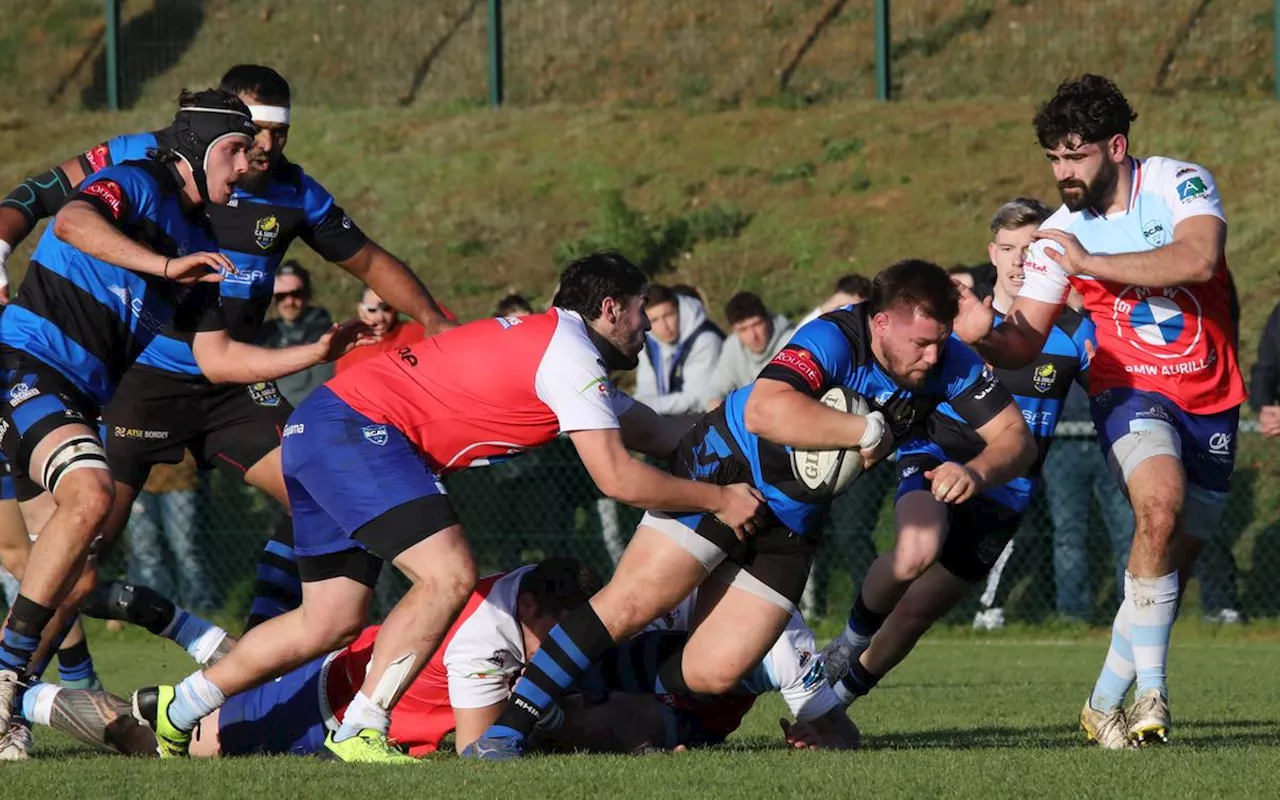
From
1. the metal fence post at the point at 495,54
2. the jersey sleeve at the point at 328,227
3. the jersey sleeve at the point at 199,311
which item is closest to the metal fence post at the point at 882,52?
the metal fence post at the point at 495,54

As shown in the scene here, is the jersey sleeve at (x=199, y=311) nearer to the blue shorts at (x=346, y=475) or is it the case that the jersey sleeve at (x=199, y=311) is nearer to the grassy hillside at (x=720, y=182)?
the blue shorts at (x=346, y=475)

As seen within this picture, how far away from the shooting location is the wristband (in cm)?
636

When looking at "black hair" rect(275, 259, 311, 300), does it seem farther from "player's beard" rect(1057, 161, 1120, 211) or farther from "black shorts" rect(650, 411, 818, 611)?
"player's beard" rect(1057, 161, 1120, 211)

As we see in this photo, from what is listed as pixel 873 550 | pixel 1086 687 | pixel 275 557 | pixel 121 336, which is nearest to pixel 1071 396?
pixel 873 550

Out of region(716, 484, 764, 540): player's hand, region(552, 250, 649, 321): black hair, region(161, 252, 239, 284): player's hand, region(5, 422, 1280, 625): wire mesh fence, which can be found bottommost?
region(5, 422, 1280, 625): wire mesh fence

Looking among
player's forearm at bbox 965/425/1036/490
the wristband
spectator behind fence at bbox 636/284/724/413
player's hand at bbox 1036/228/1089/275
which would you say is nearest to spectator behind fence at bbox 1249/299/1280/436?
spectator behind fence at bbox 636/284/724/413

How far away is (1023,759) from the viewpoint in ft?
20.0

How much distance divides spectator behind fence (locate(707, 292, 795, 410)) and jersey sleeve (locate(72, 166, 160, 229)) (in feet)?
20.3

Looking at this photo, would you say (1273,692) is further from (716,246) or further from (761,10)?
(761,10)

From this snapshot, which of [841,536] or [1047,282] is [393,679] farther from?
[841,536]

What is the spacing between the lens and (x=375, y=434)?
6.52 metres

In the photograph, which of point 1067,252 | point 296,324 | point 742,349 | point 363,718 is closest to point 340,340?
point 363,718

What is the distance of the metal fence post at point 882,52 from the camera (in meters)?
20.7

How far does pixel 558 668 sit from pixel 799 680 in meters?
0.98
